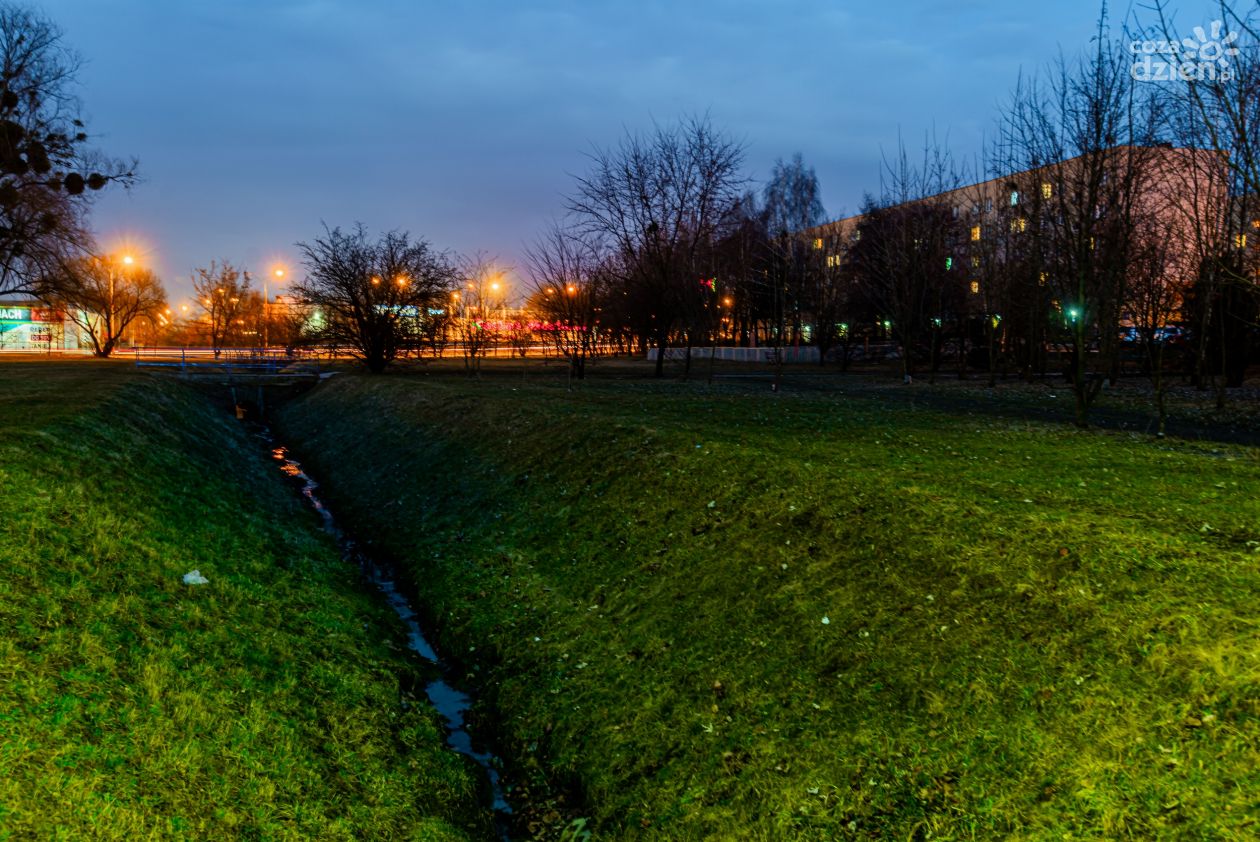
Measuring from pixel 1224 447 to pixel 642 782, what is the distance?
1518cm

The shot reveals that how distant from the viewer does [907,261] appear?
3484cm

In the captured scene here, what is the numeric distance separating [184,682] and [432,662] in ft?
11.4

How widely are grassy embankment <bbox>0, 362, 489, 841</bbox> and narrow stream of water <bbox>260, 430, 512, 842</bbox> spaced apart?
0.83 feet

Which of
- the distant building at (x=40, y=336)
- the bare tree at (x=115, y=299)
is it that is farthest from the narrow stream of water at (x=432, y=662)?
the distant building at (x=40, y=336)

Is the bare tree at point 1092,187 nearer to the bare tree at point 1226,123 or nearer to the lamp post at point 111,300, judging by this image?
the bare tree at point 1226,123

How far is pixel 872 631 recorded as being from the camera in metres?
7.51

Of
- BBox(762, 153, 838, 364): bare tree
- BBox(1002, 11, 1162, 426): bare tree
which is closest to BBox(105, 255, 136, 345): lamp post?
BBox(762, 153, 838, 364): bare tree

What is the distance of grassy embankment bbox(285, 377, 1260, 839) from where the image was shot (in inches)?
214

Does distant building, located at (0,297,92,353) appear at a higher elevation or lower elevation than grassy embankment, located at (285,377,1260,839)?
higher

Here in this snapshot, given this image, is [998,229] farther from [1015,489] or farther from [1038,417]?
[1015,489]

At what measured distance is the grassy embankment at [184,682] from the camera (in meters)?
5.51

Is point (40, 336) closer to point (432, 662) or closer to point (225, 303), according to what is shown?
point (225, 303)

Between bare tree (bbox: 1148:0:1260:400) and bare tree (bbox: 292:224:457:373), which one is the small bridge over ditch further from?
bare tree (bbox: 1148:0:1260:400)

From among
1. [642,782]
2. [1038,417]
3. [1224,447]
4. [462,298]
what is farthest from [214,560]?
[462,298]
